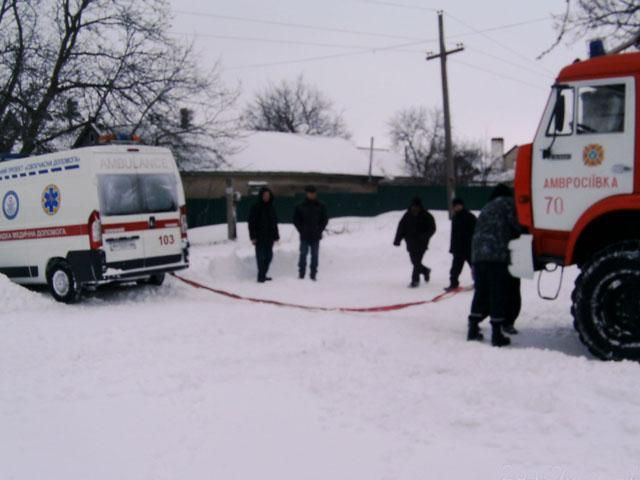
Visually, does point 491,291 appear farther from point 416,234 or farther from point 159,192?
point 159,192

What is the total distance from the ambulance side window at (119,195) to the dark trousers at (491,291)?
19.7 ft

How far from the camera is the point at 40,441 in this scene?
4.46 meters

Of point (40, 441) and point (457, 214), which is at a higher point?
point (457, 214)

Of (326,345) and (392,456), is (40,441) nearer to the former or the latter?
(392,456)

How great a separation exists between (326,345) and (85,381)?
2.31 m

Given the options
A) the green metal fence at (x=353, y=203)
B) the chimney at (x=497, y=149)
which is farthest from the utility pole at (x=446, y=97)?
the chimney at (x=497, y=149)

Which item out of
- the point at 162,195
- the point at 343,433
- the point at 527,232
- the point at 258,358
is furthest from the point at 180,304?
the point at 343,433

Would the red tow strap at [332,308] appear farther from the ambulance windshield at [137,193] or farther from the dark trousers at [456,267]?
the ambulance windshield at [137,193]

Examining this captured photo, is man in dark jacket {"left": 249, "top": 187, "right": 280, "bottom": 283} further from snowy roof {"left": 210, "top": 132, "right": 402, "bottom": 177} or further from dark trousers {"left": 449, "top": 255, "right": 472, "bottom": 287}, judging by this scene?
snowy roof {"left": 210, "top": 132, "right": 402, "bottom": 177}

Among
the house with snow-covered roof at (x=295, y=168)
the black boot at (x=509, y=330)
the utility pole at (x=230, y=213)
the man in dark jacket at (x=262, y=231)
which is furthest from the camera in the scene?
the house with snow-covered roof at (x=295, y=168)

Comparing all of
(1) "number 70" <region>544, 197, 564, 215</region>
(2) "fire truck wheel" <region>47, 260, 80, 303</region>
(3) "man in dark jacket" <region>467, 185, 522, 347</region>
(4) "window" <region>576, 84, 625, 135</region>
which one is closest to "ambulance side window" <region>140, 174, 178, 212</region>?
(2) "fire truck wheel" <region>47, 260, 80, 303</region>

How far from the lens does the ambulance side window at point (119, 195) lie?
34.2 feet

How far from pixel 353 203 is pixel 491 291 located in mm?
26091

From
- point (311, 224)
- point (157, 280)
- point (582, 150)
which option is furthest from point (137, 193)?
point (582, 150)
